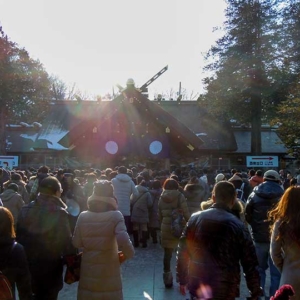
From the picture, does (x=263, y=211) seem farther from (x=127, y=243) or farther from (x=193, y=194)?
(x=193, y=194)

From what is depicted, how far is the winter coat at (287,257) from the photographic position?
144 inches

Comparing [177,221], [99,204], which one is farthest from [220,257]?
[177,221]

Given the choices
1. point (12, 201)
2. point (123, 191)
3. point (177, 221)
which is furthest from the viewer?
point (123, 191)

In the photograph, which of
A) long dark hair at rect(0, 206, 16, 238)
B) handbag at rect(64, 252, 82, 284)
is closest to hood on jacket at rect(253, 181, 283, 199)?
handbag at rect(64, 252, 82, 284)

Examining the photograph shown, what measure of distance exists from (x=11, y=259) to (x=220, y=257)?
1787 millimetres

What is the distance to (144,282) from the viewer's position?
718 centimetres

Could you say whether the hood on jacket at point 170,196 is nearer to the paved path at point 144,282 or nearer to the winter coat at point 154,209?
the paved path at point 144,282

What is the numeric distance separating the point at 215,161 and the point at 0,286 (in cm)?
2646

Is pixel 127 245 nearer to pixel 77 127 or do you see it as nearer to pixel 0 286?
pixel 0 286

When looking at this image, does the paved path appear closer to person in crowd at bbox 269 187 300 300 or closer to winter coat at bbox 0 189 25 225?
winter coat at bbox 0 189 25 225

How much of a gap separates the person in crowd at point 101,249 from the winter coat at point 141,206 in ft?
19.5

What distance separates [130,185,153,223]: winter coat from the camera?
1037cm

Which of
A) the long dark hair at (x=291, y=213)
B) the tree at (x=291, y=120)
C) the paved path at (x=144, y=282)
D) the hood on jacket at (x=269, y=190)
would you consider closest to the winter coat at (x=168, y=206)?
the paved path at (x=144, y=282)

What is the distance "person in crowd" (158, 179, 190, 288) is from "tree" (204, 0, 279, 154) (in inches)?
829
